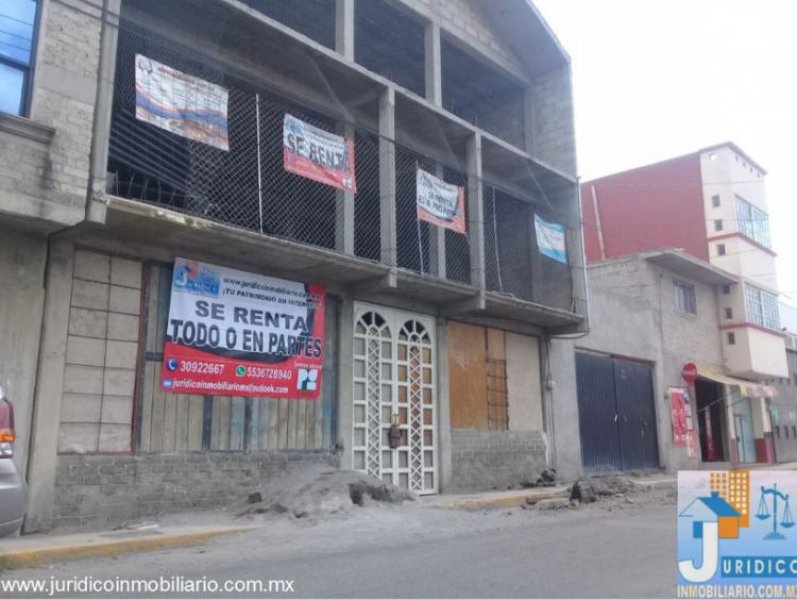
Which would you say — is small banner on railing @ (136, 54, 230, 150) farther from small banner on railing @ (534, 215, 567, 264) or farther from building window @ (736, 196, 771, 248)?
building window @ (736, 196, 771, 248)

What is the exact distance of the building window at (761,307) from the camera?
25.9 meters

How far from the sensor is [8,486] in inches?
213

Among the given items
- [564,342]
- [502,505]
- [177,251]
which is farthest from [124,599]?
[564,342]

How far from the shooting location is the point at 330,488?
10.0 m

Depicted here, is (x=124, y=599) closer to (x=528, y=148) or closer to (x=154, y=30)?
(x=154, y=30)

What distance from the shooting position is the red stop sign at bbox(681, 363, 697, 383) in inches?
886

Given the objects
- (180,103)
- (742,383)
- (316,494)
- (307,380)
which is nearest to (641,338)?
(742,383)

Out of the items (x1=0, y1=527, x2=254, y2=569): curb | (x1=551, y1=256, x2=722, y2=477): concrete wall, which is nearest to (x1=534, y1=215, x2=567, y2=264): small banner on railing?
(x1=551, y1=256, x2=722, y2=477): concrete wall

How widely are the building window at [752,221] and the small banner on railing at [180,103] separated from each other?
21163 mm

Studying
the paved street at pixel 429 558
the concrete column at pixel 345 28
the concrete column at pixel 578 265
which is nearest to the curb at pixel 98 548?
the paved street at pixel 429 558

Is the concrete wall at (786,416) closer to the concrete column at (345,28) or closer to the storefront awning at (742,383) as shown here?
the storefront awning at (742,383)

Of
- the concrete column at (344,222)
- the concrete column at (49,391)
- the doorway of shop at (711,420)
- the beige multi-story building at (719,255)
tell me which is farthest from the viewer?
the beige multi-story building at (719,255)

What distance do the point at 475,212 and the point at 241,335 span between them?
576 cm

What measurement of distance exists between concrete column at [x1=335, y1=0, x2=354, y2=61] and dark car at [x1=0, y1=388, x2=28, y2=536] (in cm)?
892
